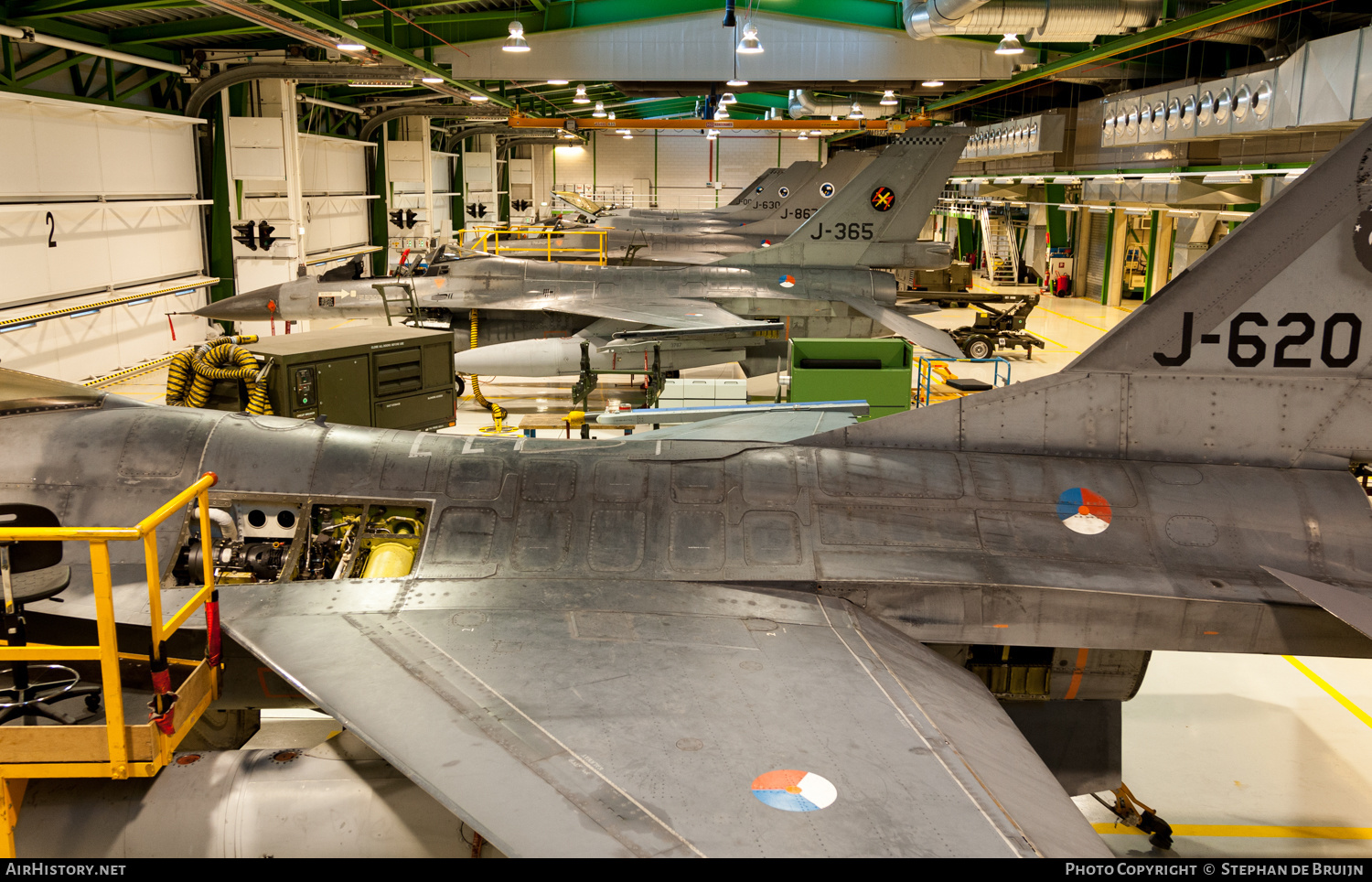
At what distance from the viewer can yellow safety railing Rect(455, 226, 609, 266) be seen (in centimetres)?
2530

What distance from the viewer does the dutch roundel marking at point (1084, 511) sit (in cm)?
652

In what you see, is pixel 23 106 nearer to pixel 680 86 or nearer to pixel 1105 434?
pixel 680 86

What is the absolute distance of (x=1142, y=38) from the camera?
54.6 feet

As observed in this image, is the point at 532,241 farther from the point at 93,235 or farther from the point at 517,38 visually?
the point at 93,235

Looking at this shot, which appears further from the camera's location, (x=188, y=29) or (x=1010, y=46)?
(x=188, y=29)

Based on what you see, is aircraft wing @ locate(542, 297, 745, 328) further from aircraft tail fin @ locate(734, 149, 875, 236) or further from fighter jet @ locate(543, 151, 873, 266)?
aircraft tail fin @ locate(734, 149, 875, 236)

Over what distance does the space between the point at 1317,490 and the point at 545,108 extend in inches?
1534

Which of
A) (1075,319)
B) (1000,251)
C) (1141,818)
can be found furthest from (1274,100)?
(1000,251)

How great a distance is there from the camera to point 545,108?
40938 millimetres

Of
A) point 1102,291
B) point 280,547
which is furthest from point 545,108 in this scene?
point 280,547

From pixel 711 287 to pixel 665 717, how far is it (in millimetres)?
15197

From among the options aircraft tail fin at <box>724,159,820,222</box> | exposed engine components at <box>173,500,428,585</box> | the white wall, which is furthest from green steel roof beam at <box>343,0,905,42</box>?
exposed engine components at <box>173,500,428,585</box>

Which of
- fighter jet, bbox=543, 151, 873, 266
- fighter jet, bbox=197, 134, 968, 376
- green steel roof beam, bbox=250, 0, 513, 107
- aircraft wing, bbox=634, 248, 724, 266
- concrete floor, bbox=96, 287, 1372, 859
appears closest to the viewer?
concrete floor, bbox=96, 287, 1372, 859

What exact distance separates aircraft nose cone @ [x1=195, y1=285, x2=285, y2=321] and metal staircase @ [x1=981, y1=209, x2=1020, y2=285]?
24.4 meters
